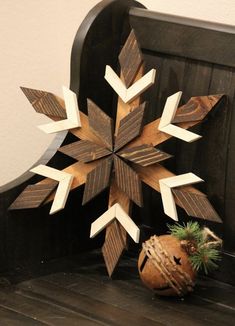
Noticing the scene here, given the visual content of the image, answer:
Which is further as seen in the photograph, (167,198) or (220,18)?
(220,18)

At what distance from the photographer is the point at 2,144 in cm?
239

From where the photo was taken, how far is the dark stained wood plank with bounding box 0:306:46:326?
5.09 feet

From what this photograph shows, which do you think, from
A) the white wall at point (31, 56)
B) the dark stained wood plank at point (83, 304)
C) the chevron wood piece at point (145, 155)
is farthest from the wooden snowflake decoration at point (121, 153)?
the white wall at point (31, 56)

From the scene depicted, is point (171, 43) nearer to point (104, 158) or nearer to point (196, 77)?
point (196, 77)

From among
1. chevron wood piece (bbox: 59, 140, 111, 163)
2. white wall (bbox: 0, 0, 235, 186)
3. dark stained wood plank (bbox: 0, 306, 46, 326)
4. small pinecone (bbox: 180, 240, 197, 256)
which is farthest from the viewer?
white wall (bbox: 0, 0, 235, 186)

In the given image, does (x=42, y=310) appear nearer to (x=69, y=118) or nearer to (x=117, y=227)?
(x=117, y=227)

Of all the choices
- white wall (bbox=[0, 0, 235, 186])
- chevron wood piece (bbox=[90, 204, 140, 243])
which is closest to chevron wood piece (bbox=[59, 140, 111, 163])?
chevron wood piece (bbox=[90, 204, 140, 243])

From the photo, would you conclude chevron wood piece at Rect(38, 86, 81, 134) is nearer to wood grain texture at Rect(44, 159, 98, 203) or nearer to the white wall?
wood grain texture at Rect(44, 159, 98, 203)

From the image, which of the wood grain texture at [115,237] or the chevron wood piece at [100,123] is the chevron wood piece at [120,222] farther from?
the chevron wood piece at [100,123]

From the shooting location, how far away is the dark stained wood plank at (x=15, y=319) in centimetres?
155

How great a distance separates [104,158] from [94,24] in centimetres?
28

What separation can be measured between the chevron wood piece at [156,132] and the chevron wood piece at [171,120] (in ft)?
0.06

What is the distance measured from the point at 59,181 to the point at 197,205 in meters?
0.29

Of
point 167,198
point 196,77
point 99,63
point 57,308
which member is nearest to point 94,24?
point 99,63
